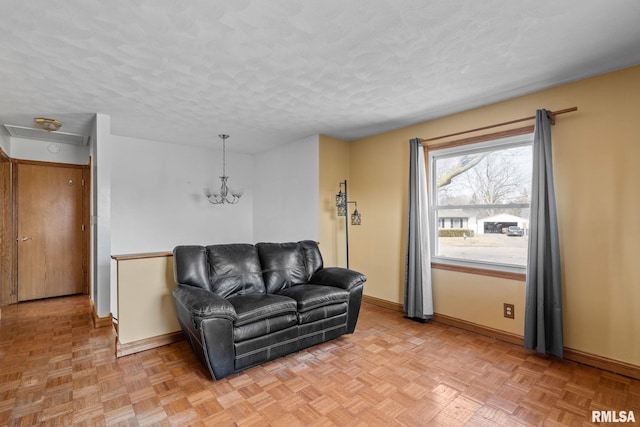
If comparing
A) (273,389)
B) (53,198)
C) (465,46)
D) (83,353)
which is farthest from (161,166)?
(465,46)

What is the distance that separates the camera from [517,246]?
3033mm

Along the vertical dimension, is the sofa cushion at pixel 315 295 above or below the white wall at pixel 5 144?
below

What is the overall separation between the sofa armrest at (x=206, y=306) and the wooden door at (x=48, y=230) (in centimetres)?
369

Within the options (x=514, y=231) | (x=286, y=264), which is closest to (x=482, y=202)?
(x=514, y=231)

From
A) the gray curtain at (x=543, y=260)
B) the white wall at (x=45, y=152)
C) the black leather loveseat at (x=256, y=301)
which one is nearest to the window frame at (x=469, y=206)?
the gray curtain at (x=543, y=260)

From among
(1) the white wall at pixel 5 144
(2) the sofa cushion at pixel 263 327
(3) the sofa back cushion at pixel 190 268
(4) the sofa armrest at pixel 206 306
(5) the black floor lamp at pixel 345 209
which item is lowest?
(2) the sofa cushion at pixel 263 327

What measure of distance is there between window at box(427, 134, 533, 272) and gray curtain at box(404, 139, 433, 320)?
0.68 ft

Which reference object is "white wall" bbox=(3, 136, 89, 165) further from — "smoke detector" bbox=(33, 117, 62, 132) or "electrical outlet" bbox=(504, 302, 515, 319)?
"electrical outlet" bbox=(504, 302, 515, 319)

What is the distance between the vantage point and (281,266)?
3273mm

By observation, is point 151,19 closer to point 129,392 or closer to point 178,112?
point 178,112

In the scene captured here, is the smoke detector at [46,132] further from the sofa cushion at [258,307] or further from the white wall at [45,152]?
the sofa cushion at [258,307]

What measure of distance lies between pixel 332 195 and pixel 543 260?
2.62m

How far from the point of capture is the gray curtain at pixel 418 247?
3.56m

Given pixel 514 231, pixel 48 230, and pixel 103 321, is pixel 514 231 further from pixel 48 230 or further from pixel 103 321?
pixel 48 230
